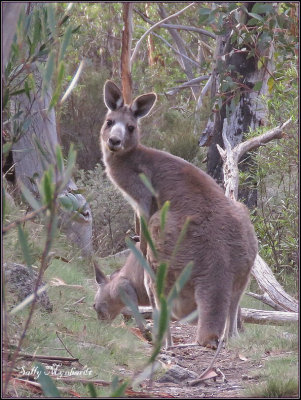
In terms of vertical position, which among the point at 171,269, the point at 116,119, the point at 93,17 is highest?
the point at 93,17

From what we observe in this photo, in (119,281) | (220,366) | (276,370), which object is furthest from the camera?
(119,281)

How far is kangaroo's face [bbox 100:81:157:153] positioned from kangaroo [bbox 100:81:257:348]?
0.07 ft

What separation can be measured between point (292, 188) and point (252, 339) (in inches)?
131

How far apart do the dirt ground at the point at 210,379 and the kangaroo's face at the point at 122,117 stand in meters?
1.92

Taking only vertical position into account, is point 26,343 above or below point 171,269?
below

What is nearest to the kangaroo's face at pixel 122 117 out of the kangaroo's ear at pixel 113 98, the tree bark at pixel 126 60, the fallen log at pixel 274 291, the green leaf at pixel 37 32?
the kangaroo's ear at pixel 113 98

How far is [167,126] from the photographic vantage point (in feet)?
57.1

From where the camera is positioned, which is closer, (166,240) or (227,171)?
(166,240)

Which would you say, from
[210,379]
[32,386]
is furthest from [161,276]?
[210,379]

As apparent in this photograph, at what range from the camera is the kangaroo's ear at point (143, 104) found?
6.40 meters

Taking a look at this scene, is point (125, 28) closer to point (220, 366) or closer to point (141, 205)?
point (141, 205)

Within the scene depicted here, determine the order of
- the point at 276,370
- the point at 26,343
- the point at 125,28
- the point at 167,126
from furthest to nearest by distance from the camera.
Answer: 1. the point at 167,126
2. the point at 125,28
3. the point at 26,343
4. the point at 276,370

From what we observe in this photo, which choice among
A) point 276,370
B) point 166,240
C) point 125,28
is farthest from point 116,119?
point 125,28

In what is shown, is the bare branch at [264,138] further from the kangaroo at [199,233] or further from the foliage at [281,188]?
the kangaroo at [199,233]
